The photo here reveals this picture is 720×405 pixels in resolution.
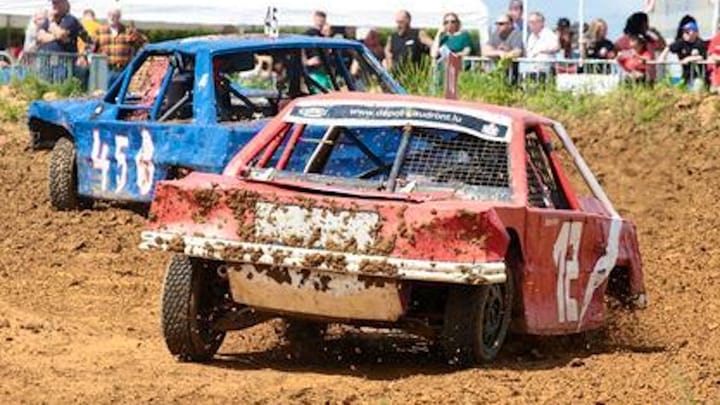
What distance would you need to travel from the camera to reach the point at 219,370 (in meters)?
8.49

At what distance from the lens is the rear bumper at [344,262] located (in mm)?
7895

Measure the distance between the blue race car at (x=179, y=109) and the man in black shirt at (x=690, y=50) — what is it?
436 cm

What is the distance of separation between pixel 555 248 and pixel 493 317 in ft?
2.01

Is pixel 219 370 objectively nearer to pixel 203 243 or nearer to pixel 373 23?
pixel 203 243

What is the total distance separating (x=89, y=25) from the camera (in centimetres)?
2333

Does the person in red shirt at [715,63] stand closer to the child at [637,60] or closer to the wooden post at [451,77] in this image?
the child at [637,60]

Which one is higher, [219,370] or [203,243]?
[203,243]

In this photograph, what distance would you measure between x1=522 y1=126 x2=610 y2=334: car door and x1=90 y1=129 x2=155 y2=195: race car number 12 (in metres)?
4.88

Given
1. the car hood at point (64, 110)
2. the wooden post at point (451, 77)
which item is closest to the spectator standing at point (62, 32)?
the car hood at point (64, 110)

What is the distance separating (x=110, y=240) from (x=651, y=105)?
660cm

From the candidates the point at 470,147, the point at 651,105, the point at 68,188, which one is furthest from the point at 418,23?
the point at 470,147

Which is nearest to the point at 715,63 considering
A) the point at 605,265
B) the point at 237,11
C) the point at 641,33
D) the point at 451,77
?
the point at 641,33

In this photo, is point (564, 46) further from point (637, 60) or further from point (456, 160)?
point (456, 160)

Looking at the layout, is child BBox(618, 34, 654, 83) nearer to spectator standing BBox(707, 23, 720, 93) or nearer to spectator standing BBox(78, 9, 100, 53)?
spectator standing BBox(707, 23, 720, 93)
